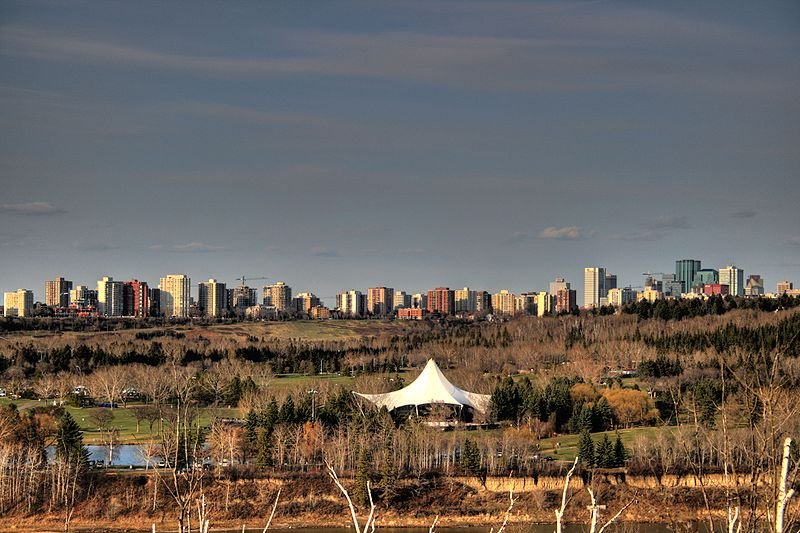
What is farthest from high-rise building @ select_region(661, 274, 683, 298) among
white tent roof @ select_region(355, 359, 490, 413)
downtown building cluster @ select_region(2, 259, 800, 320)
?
white tent roof @ select_region(355, 359, 490, 413)

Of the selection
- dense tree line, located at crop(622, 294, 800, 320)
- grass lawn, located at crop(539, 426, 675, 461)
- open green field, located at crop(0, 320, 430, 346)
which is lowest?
grass lawn, located at crop(539, 426, 675, 461)

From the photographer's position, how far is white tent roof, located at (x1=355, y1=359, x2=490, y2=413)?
39.6m

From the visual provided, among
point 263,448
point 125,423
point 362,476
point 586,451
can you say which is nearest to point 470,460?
point 586,451

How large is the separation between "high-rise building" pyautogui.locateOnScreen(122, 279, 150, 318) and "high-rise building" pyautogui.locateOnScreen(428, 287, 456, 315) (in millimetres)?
39058

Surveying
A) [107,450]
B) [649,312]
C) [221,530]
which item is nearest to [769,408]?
[221,530]

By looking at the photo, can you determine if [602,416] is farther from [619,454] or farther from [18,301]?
[18,301]

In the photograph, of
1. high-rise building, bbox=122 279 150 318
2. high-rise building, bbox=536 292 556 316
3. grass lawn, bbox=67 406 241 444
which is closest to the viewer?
grass lawn, bbox=67 406 241 444

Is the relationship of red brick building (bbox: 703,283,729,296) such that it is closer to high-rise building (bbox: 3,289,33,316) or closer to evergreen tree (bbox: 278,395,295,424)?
high-rise building (bbox: 3,289,33,316)

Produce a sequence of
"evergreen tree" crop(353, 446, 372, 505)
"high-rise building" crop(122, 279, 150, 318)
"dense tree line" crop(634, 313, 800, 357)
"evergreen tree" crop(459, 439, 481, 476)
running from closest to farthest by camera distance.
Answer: "evergreen tree" crop(353, 446, 372, 505) → "evergreen tree" crop(459, 439, 481, 476) → "dense tree line" crop(634, 313, 800, 357) → "high-rise building" crop(122, 279, 150, 318)

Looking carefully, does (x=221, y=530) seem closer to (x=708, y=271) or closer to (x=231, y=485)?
(x=231, y=485)

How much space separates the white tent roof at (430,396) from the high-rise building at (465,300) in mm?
104574

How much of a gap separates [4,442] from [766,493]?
94.6ft

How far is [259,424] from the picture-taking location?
3425 cm

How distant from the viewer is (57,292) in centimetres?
12594
